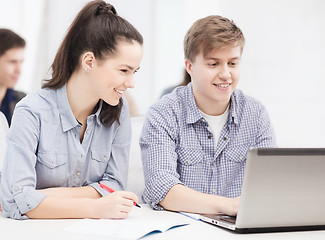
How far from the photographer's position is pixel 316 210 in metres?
1.09

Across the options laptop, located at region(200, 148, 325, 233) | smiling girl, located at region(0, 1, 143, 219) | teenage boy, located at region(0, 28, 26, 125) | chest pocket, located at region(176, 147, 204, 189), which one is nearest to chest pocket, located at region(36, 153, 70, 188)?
smiling girl, located at region(0, 1, 143, 219)

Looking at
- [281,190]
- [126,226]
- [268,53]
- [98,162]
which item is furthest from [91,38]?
[268,53]

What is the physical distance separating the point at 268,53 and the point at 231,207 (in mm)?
2538

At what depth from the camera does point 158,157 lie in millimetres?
1519

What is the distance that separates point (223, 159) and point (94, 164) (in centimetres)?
47

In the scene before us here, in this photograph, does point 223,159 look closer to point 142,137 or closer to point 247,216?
point 142,137

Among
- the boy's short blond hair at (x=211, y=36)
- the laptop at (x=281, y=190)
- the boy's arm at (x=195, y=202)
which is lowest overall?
the boy's arm at (x=195, y=202)

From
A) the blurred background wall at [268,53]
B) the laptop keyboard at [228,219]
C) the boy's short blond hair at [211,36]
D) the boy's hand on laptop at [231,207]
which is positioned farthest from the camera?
the blurred background wall at [268,53]

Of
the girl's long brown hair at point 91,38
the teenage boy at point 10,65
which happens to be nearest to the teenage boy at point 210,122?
the girl's long brown hair at point 91,38

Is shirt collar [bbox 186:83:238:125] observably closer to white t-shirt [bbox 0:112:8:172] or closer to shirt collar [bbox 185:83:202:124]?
shirt collar [bbox 185:83:202:124]

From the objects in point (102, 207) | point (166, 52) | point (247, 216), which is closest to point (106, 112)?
point (102, 207)

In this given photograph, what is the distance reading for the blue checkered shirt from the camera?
1646 mm

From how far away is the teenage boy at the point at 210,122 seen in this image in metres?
1.64

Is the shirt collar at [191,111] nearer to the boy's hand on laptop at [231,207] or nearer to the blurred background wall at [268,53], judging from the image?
the boy's hand on laptop at [231,207]
